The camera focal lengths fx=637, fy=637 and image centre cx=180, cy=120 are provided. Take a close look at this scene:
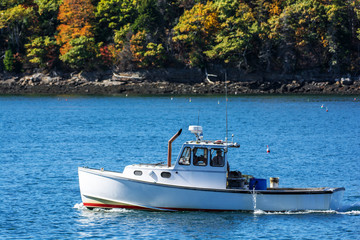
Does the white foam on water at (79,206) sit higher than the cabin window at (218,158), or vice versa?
the cabin window at (218,158)

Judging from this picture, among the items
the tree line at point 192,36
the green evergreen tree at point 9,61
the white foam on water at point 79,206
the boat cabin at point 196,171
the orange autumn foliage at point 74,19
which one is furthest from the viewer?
the green evergreen tree at point 9,61

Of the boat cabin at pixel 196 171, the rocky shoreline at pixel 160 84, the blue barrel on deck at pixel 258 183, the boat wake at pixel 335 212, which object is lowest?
the boat wake at pixel 335 212

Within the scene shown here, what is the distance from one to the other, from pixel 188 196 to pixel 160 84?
3693 inches

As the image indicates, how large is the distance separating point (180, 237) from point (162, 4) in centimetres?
10438

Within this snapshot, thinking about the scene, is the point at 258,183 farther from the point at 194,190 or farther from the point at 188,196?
the point at 188,196

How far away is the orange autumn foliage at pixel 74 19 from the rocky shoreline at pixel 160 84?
689cm

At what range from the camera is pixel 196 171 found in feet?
98.3

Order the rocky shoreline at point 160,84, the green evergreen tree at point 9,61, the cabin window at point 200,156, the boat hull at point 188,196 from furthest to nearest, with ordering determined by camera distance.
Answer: the green evergreen tree at point 9,61 < the rocky shoreline at point 160,84 < the cabin window at point 200,156 < the boat hull at point 188,196

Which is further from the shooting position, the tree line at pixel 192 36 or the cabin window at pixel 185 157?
the tree line at pixel 192 36

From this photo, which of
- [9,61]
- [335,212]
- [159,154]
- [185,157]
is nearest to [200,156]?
[185,157]

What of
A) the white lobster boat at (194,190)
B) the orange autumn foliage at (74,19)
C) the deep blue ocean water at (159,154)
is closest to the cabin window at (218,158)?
the white lobster boat at (194,190)

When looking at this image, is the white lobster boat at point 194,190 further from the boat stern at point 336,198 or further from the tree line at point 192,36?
the tree line at point 192,36

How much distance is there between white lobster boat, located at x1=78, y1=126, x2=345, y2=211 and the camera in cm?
2972

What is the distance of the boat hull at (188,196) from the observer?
97.4 feet
